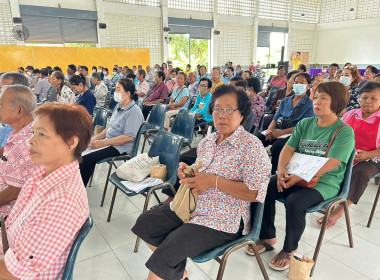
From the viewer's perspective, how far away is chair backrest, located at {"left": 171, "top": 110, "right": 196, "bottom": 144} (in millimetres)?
3236

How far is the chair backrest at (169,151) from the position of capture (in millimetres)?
2197

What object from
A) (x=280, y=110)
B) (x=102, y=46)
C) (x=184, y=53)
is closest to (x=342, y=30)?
(x=184, y=53)

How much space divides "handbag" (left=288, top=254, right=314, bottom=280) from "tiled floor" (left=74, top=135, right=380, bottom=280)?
0.54 ft

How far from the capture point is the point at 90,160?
8.66ft

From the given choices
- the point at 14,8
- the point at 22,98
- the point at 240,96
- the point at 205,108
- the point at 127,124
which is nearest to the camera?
the point at 240,96

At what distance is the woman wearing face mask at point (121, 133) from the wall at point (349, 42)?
16.8 meters

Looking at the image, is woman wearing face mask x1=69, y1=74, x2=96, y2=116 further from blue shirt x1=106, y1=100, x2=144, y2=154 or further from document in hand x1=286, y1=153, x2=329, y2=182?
document in hand x1=286, y1=153, x2=329, y2=182

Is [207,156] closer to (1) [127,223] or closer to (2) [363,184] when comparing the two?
(1) [127,223]

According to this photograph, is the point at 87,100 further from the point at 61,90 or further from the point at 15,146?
the point at 15,146

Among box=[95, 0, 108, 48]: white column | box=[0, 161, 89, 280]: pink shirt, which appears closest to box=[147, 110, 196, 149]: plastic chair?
box=[0, 161, 89, 280]: pink shirt

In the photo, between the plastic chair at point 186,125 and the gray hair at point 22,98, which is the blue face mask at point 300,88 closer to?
the plastic chair at point 186,125

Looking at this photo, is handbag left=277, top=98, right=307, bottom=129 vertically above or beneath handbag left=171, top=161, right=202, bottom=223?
above

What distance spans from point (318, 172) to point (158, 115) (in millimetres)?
2499

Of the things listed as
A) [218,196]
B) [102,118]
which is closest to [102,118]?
[102,118]
